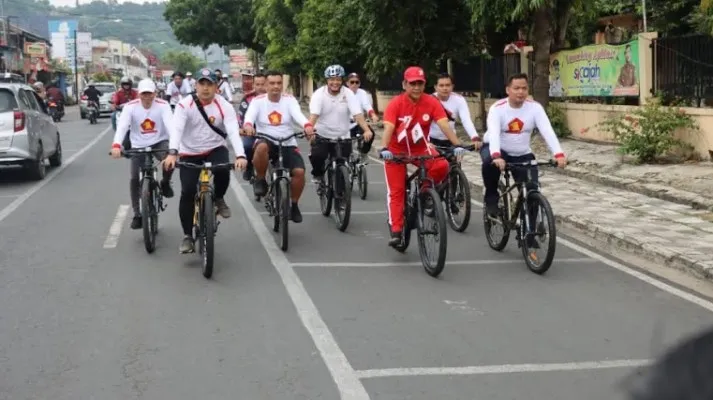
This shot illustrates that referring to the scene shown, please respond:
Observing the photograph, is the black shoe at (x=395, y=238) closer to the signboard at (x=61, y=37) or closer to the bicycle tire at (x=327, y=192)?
the bicycle tire at (x=327, y=192)

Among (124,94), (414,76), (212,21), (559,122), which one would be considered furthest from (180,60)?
(414,76)

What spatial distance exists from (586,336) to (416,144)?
3.07 m

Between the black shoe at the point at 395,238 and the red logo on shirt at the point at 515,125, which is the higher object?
the red logo on shirt at the point at 515,125

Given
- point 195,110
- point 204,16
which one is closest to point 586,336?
point 195,110

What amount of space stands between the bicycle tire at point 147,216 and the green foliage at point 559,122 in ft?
39.2

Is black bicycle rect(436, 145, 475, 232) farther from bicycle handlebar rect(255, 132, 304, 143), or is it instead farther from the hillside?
the hillside

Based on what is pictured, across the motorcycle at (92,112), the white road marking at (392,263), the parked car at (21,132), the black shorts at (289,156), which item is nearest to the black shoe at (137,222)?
the black shorts at (289,156)

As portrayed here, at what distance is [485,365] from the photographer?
545 centimetres

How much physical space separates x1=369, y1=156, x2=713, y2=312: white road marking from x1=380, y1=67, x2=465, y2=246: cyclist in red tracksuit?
1.72 meters

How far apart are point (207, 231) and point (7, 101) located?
9.13 m

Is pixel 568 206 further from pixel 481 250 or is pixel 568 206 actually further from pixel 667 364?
pixel 667 364

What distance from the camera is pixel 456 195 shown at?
412 inches

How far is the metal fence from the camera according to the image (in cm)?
1441

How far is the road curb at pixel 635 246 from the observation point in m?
7.87
